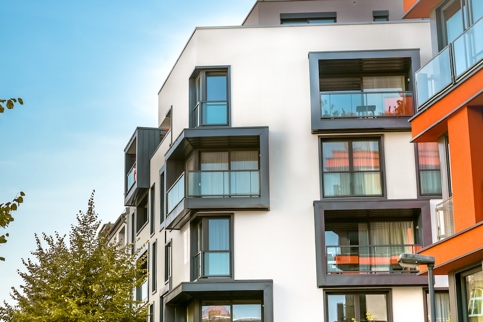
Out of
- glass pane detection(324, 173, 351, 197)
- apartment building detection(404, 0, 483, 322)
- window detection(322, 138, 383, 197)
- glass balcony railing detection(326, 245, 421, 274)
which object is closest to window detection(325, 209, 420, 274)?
glass balcony railing detection(326, 245, 421, 274)

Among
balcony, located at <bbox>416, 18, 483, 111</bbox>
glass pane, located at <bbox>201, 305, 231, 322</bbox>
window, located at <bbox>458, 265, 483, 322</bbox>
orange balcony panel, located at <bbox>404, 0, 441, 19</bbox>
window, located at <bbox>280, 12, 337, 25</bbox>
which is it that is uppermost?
window, located at <bbox>280, 12, 337, 25</bbox>

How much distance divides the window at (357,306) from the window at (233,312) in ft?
8.63

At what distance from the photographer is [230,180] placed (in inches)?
1505

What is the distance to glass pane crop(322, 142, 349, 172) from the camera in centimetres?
3769

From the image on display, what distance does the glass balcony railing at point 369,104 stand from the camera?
37.7 metres

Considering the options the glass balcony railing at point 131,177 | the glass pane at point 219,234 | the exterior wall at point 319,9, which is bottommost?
the glass pane at point 219,234

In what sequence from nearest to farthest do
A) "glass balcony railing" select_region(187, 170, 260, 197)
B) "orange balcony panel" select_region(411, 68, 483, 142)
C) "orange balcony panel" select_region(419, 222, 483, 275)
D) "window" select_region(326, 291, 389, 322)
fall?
"orange balcony panel" select_region(419, 222, 483, 275) < "orange balcony panel" select_region(411, 68, 483, 142) < "window" select_region(326, 291, 389, 322) < "glass balcony railing" select_region(187, 170, 260, 197)

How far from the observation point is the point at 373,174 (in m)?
37.4

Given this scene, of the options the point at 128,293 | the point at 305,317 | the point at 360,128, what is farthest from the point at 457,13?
the point at 128,293

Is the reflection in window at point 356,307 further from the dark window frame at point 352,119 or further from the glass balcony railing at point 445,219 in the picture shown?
the glass balcony railing at point 445,219

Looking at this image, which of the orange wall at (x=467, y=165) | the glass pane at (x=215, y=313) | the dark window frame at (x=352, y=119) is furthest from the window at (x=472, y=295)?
the glass pane at (x=215, y=313)

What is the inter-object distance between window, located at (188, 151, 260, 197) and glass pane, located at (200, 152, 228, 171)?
17 centimetres

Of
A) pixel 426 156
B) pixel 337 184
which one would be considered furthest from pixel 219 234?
pixel 426 156

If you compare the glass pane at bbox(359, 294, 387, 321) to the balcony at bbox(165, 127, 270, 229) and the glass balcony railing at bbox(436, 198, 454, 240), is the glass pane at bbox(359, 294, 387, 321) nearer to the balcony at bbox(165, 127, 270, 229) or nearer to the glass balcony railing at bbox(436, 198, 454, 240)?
the balcony at bbox(165, 127, 270, 229)
